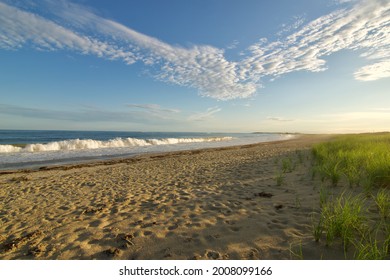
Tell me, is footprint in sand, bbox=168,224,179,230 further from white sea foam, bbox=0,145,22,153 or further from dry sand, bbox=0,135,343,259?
white sea foam, bbox=0,145,22,153

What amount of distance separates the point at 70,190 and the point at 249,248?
695 cm

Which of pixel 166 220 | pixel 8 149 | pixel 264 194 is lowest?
pixel 166 220

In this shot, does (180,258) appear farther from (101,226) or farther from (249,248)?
(101,226)

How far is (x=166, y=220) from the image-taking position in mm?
4695

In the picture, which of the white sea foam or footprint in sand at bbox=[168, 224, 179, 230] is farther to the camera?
the white sea foam

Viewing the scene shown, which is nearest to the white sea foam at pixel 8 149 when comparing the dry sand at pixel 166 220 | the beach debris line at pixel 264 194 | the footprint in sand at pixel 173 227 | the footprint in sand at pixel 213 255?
the dry sand at pixel 166 220

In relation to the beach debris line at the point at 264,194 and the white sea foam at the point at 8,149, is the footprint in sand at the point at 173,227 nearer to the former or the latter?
the beach debris line at the point at 264,194

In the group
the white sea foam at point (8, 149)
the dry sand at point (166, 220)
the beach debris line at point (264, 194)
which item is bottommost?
the dry sand at point (166, 220)

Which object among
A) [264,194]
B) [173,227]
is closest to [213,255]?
[173,227]

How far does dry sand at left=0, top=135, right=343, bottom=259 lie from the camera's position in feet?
11.3

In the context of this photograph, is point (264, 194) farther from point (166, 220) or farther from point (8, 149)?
point (8, 149)

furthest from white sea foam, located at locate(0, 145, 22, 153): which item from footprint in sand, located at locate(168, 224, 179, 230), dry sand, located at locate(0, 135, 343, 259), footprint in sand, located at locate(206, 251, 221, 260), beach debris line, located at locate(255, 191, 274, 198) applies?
footprint in sand, located at locate(206, 251, 221, 260)

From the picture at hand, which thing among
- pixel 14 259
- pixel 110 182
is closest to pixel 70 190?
pixel 110 182

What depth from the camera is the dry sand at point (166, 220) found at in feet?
11.3
